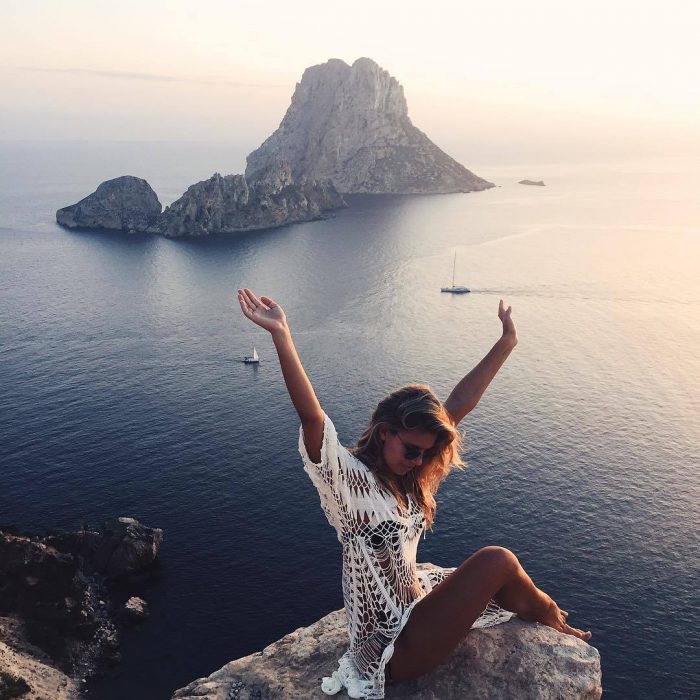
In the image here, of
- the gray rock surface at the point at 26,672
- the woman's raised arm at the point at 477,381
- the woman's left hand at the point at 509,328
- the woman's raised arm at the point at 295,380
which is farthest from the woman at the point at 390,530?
the gray rock surface at the point at 26,672

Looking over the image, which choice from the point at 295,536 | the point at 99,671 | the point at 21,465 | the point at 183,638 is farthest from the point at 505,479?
the point at 21,465

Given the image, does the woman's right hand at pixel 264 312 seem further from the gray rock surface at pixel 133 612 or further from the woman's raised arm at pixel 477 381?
A: the gray rock surface at pixel 133 612

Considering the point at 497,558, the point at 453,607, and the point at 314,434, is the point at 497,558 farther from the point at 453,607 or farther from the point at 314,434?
the point at 314,434

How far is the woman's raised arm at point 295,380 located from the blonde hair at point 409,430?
0.77 metres

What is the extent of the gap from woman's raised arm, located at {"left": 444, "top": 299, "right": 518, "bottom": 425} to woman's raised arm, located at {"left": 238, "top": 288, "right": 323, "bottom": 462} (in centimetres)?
261

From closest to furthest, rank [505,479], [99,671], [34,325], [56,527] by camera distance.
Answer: [99,671] → [56,527] → [505,479] → [34,325]

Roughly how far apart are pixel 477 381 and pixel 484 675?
155 inches

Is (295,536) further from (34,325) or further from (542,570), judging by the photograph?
(34,325)

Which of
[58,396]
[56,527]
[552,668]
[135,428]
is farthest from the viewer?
[58,396]

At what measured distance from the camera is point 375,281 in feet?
489

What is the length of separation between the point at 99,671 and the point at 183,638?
19.6ft

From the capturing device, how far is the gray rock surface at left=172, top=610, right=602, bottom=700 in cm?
827

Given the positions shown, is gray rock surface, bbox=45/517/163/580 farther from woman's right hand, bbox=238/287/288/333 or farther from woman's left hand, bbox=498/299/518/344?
woman's right hand, bbox=238/287/288/333

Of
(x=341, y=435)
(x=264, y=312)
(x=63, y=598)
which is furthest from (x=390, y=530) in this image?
(x=341, y=435)
